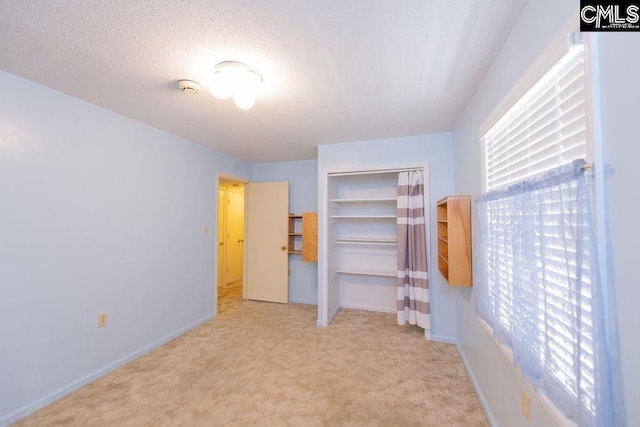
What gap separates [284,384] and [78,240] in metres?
2.14

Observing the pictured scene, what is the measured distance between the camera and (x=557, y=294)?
0.87 m

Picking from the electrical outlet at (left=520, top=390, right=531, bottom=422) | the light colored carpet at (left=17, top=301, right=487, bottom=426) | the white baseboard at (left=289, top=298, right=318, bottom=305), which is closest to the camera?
the electrical outlet at (left=520, top=390, right=531, bottom=422)

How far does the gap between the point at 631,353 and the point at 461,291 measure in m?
1.98

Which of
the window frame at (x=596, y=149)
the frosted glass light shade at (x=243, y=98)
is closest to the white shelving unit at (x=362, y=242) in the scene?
the frosted glass light shade at (x=243, y=98)

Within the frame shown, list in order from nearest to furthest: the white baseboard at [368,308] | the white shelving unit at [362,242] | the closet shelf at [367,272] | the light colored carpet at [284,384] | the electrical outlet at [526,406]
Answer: the electrical outlet at [526,406] < the light colored carpet at [284,384] < the closet shelf at [367,272] < the white shelving unit at [362,242] < the white baseboard at [368,308]

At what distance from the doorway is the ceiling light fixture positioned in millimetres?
3125

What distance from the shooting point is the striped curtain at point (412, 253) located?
282 centimetres

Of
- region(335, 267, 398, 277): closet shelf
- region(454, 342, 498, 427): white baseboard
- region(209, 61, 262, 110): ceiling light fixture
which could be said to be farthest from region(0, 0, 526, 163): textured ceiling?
region(454, 342, 498, 427): white baseboard

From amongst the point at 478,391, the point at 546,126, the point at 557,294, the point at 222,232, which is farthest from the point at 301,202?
the point at 557,294

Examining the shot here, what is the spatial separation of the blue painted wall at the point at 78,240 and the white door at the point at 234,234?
2.15 metres

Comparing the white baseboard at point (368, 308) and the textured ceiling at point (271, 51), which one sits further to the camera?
the white baseboard at point (368, 308)

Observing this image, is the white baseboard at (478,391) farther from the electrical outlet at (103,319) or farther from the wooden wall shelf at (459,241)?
the electrical outlet at (103,319)

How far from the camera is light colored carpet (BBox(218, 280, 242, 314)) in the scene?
387 centimetres

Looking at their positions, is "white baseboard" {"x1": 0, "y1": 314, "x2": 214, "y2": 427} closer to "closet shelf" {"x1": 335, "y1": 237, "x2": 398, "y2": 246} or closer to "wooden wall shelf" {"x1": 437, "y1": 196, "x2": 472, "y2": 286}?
"closet shelf" {"x1": 335, "y1": 237, "x2": 398, "y2": 246}
